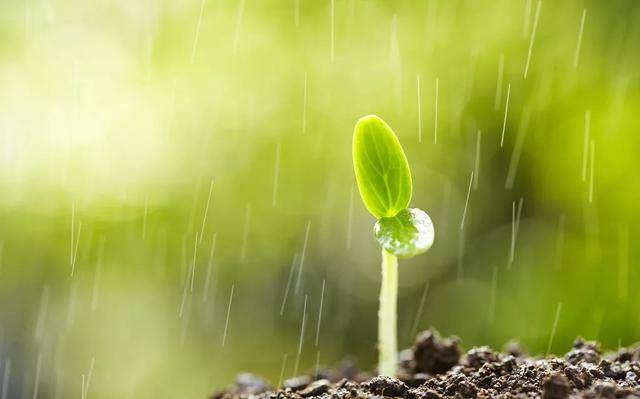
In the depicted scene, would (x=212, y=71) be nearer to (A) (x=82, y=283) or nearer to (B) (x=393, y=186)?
(A) (x=82, y=283)

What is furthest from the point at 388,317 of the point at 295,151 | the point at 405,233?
the point at 295,151

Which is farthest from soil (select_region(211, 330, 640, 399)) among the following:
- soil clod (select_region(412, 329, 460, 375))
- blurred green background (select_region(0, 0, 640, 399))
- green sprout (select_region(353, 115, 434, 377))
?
blurred green background (select_region(0, 0, 640, 399))

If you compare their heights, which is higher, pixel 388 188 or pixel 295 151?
pixel 388 188

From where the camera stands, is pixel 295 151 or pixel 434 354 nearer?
pixel 434 354

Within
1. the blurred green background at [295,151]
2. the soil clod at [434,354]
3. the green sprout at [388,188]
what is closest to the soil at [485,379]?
the soil clod at [434,354]

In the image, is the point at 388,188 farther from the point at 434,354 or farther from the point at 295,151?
the point at 295,151

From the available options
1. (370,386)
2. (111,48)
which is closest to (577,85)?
(111,48)

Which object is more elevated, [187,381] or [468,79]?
[468,79]
